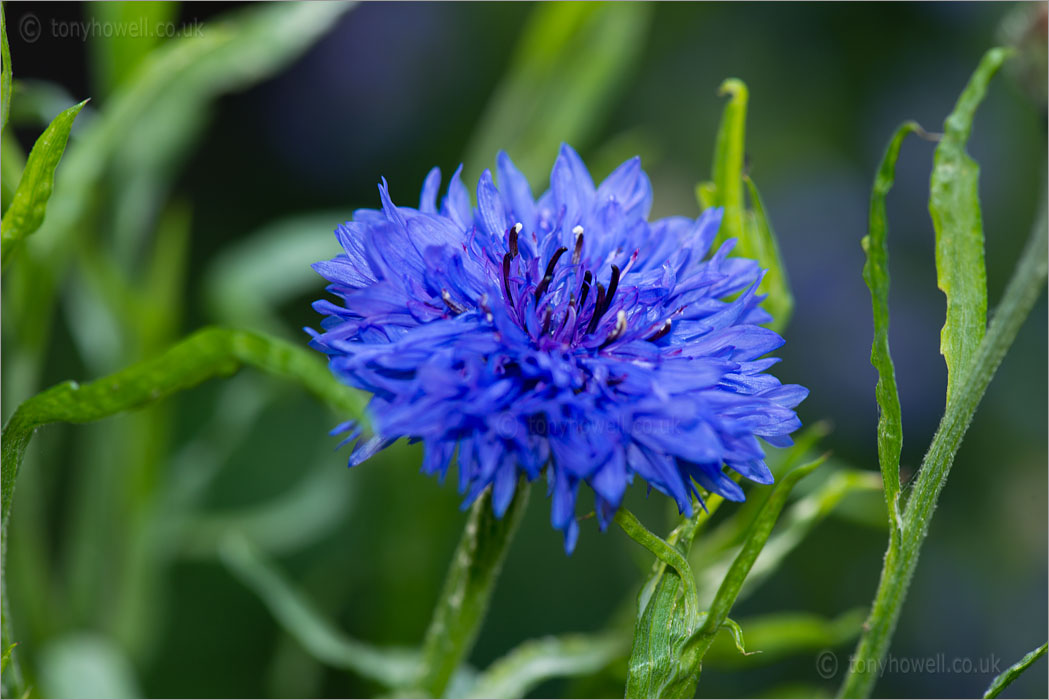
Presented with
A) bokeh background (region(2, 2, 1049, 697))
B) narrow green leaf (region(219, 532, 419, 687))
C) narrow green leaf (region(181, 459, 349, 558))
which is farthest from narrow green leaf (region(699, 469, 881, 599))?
narrow green leaf (region(181, 459, 349, 558))

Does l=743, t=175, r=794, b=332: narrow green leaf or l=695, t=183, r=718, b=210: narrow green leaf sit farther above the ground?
l=695, t=183, r=718, b=210: narrow green leaf

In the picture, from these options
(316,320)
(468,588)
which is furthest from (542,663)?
(316,320)

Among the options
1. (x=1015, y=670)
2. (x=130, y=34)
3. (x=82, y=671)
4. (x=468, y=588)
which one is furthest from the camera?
(x=130, y=34)

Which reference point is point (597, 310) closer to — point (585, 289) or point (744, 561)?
point (585, 289)

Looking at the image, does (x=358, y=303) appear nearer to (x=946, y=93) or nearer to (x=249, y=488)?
(x=249, y=488)

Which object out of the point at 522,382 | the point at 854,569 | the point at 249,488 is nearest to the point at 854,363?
the point at 854,569

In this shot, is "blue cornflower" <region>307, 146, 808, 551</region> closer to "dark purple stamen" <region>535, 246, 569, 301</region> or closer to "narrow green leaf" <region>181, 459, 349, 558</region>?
"dark purple stamen" <region>535, 246, 569, 301</region>
